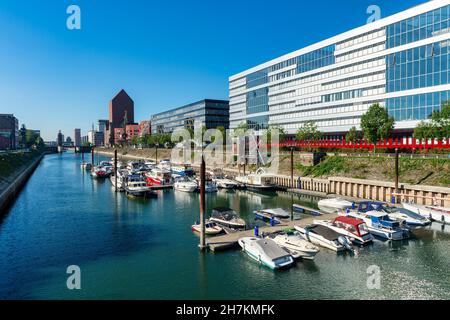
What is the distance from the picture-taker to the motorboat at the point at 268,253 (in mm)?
29578

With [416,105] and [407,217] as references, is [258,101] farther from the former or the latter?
[407,217]

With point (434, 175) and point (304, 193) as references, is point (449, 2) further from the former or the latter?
point (304, 193)

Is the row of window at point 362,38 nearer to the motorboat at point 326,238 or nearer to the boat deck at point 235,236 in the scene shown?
the boat deck at point 235,236

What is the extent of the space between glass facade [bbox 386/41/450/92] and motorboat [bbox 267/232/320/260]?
6568 centimetres

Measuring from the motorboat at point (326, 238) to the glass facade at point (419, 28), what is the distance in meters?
66.9

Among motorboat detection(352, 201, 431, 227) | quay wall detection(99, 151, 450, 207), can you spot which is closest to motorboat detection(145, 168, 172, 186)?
quay wall detection(99, 151, 450, 207)

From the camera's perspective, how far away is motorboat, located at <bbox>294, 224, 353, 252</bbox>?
3381cm

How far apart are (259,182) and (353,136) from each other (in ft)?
113

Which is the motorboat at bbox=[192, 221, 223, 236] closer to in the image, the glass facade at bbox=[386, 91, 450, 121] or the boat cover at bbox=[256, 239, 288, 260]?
the boat cover at bbox=[256, 239, 288, 260]

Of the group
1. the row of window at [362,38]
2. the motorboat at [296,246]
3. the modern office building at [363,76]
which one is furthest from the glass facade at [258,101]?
the motorboat at [296,246]

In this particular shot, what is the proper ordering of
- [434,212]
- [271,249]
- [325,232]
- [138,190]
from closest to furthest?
[271,249], [325,232], [434,212], [138,190]

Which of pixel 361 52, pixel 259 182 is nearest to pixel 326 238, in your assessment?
pixel 259 182

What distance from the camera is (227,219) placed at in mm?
43094
